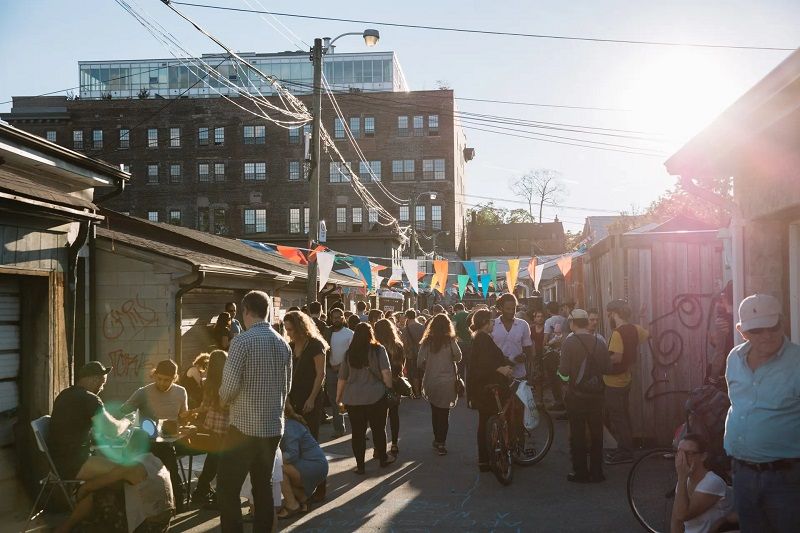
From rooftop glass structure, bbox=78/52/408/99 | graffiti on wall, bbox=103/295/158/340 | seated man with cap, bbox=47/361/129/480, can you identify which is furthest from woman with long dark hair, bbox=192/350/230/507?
rooftop glass structure, bbox=78/52/408/99

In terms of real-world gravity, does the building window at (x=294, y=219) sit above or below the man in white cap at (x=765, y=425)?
above

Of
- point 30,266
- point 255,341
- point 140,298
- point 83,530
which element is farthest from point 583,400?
point 140,298

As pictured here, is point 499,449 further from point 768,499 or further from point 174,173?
point 174,173

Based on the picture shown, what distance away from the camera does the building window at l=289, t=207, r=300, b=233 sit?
6250 centimetres

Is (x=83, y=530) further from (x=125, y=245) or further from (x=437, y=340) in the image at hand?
(x=125, y=245)

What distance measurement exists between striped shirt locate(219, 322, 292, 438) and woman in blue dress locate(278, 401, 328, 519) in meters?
1.67

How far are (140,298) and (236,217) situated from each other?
166 feet

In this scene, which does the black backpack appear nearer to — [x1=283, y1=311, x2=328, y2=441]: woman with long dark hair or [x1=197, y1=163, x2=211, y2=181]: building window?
[x1=283, y1=311, x2=328, y2=441]: woman with long dark hair

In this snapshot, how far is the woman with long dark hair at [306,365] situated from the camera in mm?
8703

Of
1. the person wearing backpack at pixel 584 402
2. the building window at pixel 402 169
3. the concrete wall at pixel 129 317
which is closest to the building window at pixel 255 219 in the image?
the building window at pixel 402 169

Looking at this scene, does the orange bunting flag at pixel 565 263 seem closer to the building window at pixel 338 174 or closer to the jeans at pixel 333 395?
the jeans at pixel 333 395

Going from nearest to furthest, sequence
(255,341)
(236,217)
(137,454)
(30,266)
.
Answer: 1. (255,341)
2. (137,454)
3. (30,266)
4. (236,217)

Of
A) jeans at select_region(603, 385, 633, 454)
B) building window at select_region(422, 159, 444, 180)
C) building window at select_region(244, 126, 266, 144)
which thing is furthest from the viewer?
building window at select_region(422, 159, 444, 180)

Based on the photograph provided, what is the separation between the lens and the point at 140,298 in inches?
519
